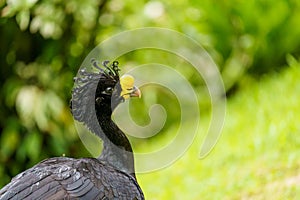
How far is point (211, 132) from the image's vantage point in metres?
8.82

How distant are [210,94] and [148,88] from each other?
73 cm

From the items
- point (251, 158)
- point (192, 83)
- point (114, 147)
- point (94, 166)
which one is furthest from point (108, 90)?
point (192, 83)

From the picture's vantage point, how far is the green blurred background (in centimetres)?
723

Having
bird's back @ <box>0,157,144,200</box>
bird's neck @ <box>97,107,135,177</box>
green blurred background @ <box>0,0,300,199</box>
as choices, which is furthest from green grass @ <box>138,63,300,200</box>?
bird's back @ <box>0,157,144,200</box>

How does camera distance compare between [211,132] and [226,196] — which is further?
[211,132]

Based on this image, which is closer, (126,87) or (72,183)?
(72,183)

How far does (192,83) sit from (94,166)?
5.03 metres

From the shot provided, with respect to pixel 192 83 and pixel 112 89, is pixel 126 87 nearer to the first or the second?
pixel 112 89

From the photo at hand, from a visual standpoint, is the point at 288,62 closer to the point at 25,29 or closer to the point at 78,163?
the point at 25,29

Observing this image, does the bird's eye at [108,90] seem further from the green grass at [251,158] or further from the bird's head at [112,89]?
the green grass at [251,158]

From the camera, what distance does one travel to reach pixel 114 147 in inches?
214

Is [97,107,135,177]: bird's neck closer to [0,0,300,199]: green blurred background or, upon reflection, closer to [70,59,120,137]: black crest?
[70,59,120,137]: black crest

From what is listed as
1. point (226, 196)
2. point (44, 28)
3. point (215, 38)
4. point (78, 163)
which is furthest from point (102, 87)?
point (215, 38)

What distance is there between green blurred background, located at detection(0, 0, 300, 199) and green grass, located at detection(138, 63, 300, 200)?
0.05ft
